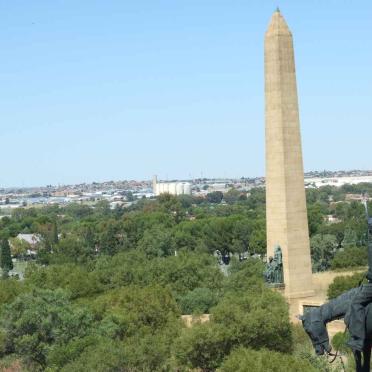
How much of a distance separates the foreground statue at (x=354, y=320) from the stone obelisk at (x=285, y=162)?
24.9 metres

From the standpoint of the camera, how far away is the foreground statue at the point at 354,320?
858 centimetres

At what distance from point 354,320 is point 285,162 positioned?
2542 cm

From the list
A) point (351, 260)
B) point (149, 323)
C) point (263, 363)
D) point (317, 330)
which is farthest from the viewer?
point (351, 260)

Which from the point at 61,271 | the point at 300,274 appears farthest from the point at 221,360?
the point at 61,271

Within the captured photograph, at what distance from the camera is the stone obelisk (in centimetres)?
3384

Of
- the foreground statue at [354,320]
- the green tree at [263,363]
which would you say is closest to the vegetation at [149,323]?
the green tree at [263,363]

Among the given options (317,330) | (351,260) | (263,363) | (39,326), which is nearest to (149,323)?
(39,326)

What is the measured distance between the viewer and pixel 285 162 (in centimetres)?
3384

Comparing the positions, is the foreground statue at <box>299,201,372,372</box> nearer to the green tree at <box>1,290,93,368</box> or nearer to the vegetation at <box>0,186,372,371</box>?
the vegetation at <box>0,186,372,371</box>

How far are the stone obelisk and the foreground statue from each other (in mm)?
24900

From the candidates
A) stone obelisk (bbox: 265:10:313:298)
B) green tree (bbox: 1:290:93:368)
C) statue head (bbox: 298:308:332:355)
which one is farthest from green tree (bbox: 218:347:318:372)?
statue head (bbox: 298:308:332:355)

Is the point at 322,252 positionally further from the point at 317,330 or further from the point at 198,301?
the point at 317,330

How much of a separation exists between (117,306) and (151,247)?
134 ft

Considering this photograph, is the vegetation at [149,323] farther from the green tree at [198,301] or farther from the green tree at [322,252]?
the green tree at [322,252]
